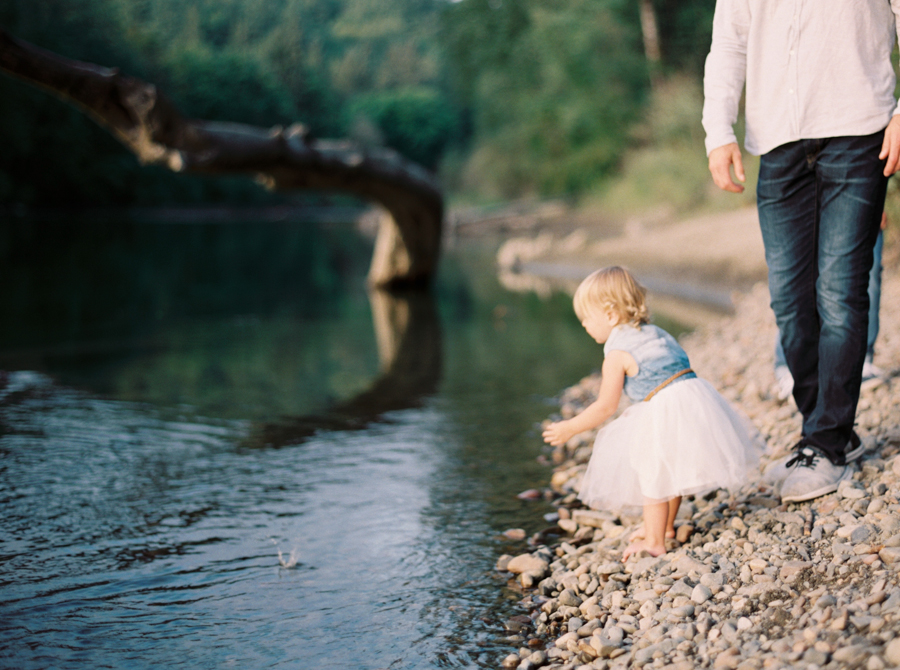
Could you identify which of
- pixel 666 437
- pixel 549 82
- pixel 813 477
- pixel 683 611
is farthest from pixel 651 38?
pixel 683 611

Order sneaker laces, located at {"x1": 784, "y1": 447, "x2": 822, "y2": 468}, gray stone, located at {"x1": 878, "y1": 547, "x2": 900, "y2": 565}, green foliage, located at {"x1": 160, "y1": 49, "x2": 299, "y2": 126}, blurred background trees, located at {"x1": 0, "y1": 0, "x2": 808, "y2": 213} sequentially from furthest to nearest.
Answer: green foliage, located at {"x1": 160, "y1": 49, "x2": 299, "y2": 126} → blurred background trees, located at {"x1": 0, "y1": 0, "x2": 808, "y2": 213} → sneaker laces, located at {"x1": 784, "y1": 447, "x2": 822, "y2": 468} → gray stone, located at {"x1": 878, "y1": 547, "x2": 900, "y2": 565}

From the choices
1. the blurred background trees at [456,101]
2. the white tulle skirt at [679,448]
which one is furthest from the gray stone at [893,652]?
the blurred background trees at [456,101]

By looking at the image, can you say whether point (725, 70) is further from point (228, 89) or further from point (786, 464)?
point (228, 89)

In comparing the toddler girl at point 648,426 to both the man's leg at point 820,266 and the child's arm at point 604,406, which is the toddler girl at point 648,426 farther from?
the man's leg at point 820,266

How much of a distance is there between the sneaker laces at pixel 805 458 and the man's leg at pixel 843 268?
0.12 ft

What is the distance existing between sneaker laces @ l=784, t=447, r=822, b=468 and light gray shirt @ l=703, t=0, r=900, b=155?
43.3 inches

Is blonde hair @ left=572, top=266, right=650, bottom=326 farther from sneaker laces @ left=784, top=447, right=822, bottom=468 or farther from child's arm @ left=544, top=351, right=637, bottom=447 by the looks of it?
sneaker laces @ left=784, top=447, right=822, bottom=468

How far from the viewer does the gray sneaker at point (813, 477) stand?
122 inches

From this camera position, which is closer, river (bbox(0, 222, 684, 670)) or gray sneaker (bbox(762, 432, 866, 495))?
river (bbox(0, 222, 684, 670))

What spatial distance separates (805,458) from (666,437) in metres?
0.59

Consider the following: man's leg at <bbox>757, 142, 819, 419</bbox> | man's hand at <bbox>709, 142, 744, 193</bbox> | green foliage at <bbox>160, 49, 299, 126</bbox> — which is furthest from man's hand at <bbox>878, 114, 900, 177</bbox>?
green foliage at <bbox>160, 49, 299, 126</bbox>

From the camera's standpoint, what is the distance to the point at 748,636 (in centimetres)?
240

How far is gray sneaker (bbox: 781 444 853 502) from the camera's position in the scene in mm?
3096

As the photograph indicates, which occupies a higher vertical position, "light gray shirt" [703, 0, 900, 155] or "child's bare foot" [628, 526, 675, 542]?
"light gray shirt" [703, 0, 900, 155]
